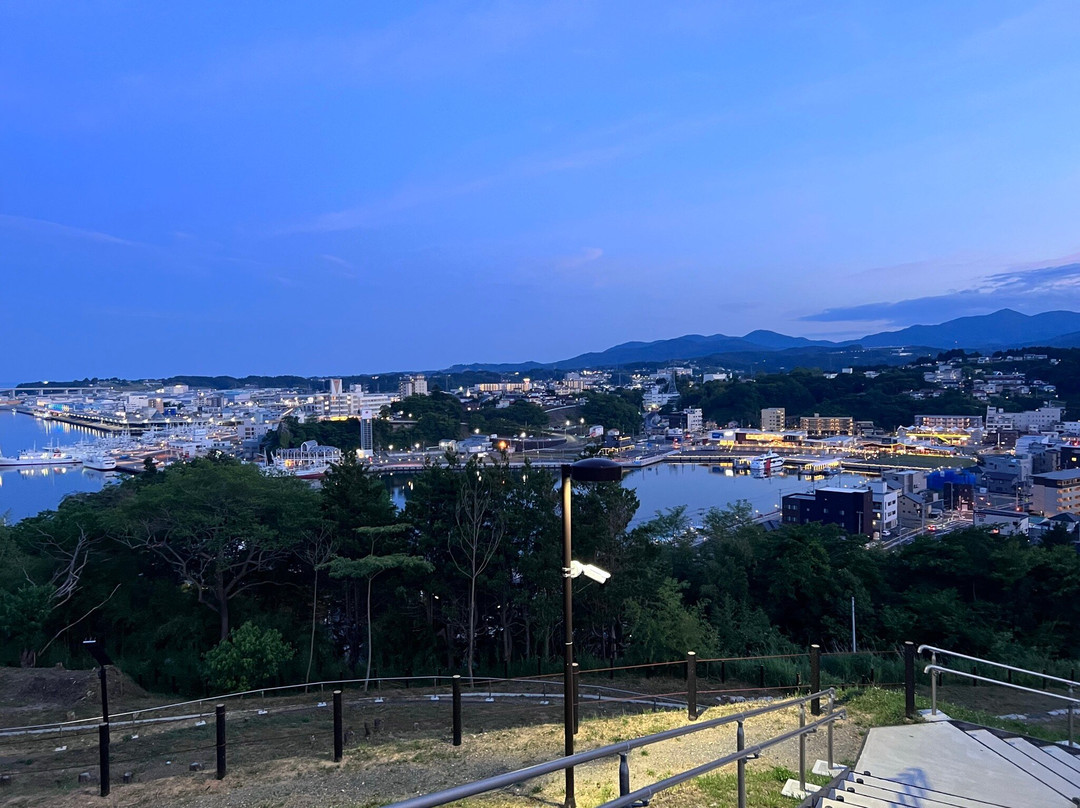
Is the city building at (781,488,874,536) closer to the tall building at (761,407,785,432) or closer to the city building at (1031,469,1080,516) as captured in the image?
the city building at (1031,469,1080,516)

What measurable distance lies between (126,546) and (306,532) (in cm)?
370

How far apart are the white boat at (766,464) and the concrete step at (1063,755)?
1806 inches

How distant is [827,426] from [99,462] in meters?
62.9

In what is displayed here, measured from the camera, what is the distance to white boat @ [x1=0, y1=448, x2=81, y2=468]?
45.7 m

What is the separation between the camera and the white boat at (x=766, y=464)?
156ft

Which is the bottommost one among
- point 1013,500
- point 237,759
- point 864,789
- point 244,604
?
point 1013,500

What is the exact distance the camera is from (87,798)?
418 cm

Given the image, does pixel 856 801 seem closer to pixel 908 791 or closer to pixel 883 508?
pixel 908 791

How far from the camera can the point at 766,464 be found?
1889 inches

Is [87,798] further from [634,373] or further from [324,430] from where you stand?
[634,373]

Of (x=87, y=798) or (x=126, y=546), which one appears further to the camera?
(x=126, y=546)

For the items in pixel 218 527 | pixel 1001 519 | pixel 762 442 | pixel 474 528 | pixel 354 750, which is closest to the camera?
pixel 354 750

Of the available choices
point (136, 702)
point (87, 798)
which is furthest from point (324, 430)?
point (87, 798)

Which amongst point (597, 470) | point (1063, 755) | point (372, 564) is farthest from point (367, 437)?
point (1063, 755)
